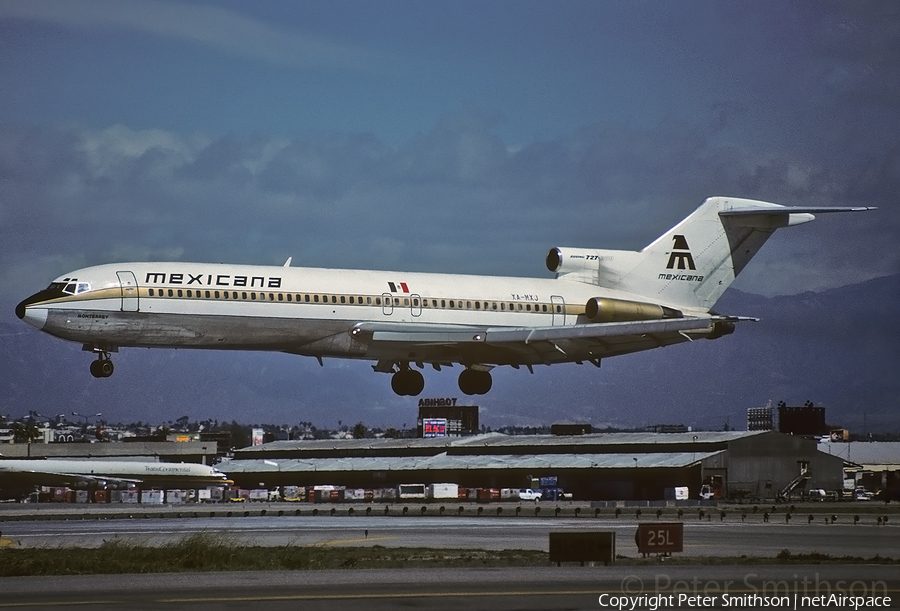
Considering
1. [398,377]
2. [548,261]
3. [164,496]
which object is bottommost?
[164,496]

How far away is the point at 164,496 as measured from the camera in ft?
426

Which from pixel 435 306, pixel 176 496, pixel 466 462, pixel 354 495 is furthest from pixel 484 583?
pixel 176 496

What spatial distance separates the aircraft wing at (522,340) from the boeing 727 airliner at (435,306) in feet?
0.25

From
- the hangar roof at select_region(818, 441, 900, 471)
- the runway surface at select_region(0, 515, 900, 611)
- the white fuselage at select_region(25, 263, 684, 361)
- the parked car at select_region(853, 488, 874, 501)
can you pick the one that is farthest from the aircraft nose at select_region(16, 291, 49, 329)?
the hangar roof at select_region(818, 441, 900, 471)

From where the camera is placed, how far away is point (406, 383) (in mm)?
67562

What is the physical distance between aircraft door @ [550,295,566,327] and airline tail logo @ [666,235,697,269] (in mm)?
9547

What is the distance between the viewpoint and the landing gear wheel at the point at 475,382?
6956 centimetres

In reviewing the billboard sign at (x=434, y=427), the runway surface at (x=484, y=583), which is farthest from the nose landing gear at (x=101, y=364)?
the billboard sign at (x=434, y=427)

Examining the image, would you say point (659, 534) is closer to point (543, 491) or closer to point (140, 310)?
point (140, 310)

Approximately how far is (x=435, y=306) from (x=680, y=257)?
744 inches

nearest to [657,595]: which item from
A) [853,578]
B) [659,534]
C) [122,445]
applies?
[853,578]

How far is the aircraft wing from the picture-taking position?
6169 cm

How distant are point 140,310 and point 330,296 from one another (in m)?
8.77

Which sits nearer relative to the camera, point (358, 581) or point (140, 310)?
point (358, 581)
